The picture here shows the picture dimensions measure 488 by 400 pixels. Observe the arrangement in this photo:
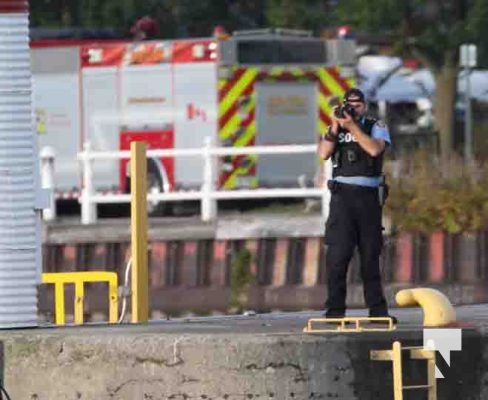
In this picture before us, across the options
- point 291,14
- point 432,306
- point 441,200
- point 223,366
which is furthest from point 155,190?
point 223,366

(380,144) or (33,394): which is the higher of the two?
(380,144)

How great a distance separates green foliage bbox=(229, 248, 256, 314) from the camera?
2036 centimetres

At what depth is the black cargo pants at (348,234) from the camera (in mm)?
11992

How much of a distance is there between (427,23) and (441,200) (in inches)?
418

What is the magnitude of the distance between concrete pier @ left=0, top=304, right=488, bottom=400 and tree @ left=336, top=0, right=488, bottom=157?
17974 millimetres

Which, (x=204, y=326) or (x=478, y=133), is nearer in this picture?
(x=204, y=326)

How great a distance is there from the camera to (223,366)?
433 inches

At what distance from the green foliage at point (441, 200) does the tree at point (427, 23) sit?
8.63 m

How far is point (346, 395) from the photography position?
1101cm

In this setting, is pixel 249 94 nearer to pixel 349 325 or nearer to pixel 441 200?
pixel 441 200

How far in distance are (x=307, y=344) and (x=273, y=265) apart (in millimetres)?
9626

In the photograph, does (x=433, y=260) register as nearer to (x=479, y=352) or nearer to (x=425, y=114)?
(x=479, y=352)

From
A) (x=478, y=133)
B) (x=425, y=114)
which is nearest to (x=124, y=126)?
(x=478, y=133)

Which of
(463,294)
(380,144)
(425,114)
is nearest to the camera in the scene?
(380,144)
